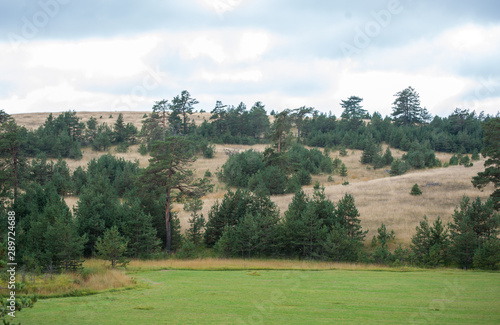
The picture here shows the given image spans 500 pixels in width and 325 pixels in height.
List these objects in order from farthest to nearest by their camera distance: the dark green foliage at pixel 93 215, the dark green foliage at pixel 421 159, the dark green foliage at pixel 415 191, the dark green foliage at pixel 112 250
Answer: the dark green foliage at pixel 421 159, the dark green foliage at pixel 415 191, the dark green foliage at pixel 93 215, the dark green foliage at pixel 112 250

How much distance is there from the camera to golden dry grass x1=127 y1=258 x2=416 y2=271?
28.8m

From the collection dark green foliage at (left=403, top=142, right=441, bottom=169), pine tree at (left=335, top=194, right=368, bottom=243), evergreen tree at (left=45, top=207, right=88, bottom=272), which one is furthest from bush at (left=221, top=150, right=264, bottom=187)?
evergreen tree at (left=45, top=207, right=88, bottom=272)

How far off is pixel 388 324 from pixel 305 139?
91264mm

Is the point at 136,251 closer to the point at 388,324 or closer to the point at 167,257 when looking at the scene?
the point at 167,257

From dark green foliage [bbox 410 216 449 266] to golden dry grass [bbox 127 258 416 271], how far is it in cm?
306

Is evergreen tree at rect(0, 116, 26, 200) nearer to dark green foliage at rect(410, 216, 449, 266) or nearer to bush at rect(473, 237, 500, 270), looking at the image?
dark green foliage at rect(410, 216, 449, 266)

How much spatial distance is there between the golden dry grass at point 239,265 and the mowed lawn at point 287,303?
6.75 metres

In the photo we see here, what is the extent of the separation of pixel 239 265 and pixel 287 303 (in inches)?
599

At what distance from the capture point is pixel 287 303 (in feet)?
50.3

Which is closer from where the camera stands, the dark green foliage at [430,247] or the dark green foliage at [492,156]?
the dark green foliage at [430,247]

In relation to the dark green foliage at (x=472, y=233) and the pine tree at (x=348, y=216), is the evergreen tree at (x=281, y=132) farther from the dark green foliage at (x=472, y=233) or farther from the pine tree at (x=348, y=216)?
the dark green foliage at (x=472, y=233)

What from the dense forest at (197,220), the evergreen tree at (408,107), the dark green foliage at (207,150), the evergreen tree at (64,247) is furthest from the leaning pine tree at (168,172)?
the evergreen tree at (408,107)

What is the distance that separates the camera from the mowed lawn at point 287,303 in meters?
12.8

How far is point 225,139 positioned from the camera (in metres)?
100
